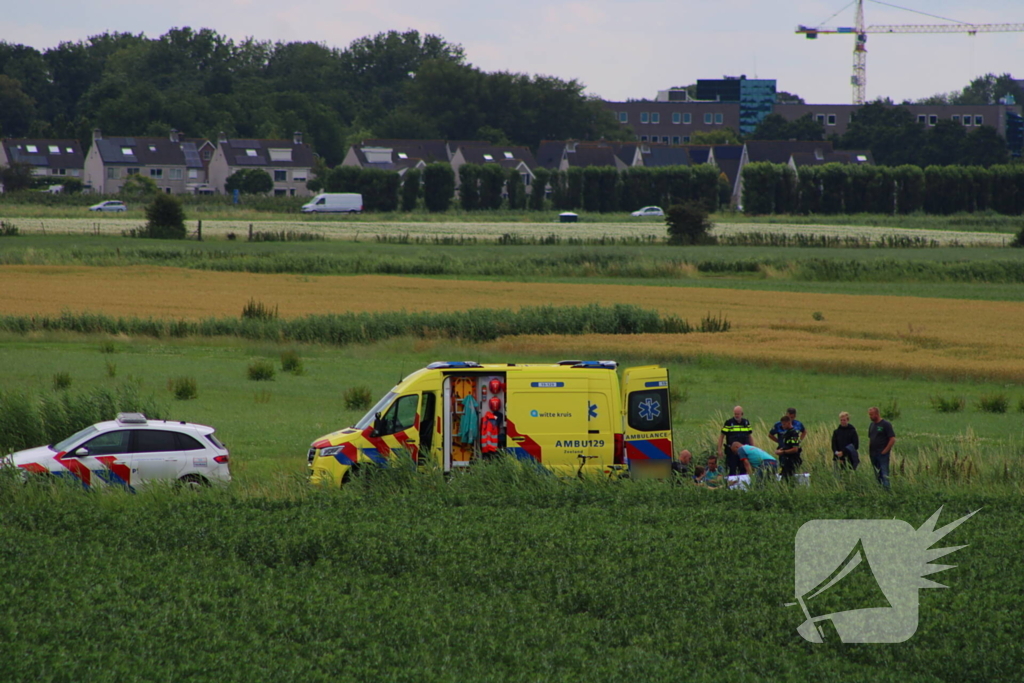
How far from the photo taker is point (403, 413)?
1811 centimetres

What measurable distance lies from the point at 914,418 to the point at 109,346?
24.1 meters

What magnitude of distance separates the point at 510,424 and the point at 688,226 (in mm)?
78127

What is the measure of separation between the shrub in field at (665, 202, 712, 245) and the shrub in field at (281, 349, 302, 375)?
63498mm

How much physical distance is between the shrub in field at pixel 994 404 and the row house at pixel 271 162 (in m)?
136

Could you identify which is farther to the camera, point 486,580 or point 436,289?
point 436,289

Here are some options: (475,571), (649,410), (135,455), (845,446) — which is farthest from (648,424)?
(135,455)

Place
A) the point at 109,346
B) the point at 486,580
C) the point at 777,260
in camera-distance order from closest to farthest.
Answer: the point at 486,580 < the point at 109,346 < the point at 777,260

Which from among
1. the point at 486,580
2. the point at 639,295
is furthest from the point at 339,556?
the point at 639,295

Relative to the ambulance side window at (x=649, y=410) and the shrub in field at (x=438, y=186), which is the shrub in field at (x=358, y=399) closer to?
the ambulance side window at (x=649, y=410)

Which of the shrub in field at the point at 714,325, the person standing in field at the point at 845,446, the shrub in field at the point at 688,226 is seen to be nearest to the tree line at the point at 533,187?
the shrub in field at the point at 688,226

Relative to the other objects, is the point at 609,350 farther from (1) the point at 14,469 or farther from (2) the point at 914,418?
(1) the point at 14,469

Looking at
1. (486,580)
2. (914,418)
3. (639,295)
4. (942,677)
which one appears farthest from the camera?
(639,295)

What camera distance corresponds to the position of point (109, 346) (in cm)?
3538

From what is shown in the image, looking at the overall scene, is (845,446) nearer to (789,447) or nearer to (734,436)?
(789,447)
